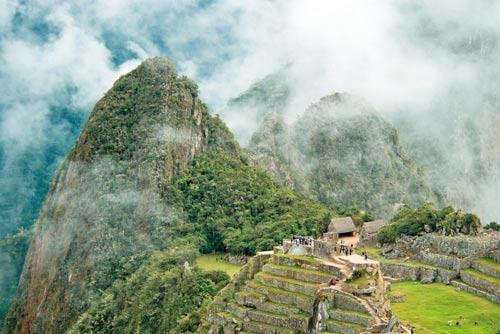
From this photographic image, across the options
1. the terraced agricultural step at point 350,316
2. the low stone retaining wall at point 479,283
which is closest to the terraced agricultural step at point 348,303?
the terraced agricultural step at point 350,316

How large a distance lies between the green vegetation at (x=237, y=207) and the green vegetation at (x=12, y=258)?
3391 centimetres

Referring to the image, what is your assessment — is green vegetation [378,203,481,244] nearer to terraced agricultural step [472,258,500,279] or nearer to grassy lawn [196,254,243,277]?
terraced agricultural step [472,258,500,279]

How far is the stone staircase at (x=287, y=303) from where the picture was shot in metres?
38.1

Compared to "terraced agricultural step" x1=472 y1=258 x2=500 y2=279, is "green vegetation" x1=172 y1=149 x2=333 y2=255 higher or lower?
higher

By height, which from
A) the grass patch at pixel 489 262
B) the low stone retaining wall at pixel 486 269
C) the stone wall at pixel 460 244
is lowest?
the low stone retaining wall at pixel 486 269

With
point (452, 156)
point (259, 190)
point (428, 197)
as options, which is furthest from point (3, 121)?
point (452, 156)

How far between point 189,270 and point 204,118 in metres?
42.5

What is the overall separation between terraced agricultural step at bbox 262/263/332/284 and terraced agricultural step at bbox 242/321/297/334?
310 centimetres

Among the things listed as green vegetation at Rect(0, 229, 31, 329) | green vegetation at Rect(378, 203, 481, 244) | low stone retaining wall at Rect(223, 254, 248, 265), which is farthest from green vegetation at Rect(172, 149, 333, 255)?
green vegetation at Rect(0, 229, 31, 329)

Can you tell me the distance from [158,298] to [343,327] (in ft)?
108

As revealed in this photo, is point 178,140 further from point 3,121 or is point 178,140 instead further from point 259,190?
point 3,121

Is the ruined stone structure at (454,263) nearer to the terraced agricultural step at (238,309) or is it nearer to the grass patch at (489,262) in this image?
the grass patch at (489,262)

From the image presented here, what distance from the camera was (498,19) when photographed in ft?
450

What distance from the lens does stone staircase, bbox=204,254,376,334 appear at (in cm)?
3806
